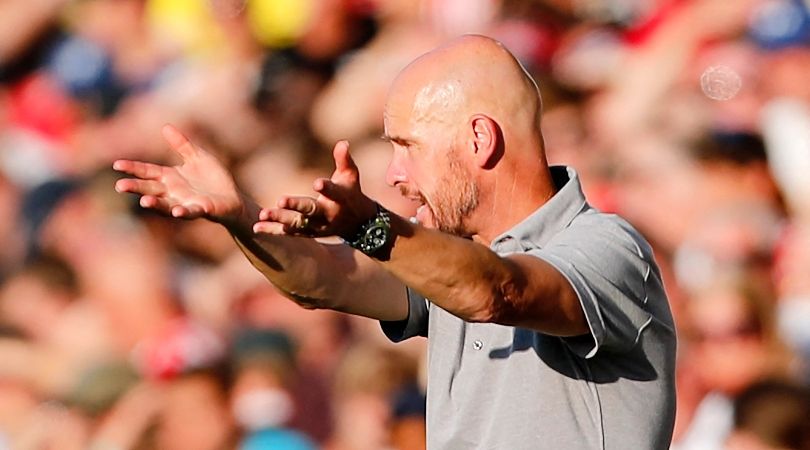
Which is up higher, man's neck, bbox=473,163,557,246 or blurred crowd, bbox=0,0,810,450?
man's neck, bbox=473,163,557,246

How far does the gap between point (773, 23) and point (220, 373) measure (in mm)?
2454

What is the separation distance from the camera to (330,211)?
→ 2.45 metres

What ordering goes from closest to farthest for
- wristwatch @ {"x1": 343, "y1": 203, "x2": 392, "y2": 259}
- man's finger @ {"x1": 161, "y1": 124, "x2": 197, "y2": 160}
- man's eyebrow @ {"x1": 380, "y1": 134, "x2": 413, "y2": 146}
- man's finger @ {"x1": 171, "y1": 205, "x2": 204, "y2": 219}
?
wristwatch @ {"x1": 343, "y1": 203, "x2": 392, "y2": 259} → man's finger @ {"x1": 171, "y1": 205, "x2": 204, "y2": 219} → man's finger @ {"x1": 161, "y1": 124, "x2": 197, "y2": 160} → man's eyebrow @ {"x1": 380, "y1": 134, "x2": 413, "y2": 146}

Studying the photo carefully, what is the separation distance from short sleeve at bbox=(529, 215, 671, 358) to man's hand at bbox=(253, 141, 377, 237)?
0.40 metres

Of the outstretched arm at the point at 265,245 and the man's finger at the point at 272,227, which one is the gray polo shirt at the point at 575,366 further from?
the man's finger at the point at 272,227

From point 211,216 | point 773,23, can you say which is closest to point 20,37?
point 773,23

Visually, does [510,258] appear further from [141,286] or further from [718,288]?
[141,286]

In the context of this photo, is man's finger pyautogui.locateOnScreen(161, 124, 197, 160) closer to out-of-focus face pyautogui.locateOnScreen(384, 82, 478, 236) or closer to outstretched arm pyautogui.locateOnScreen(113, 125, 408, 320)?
outstretched arm pyautogui.locateOnScreen(113, 125, 408, 320)

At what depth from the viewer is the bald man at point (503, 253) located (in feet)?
9.16

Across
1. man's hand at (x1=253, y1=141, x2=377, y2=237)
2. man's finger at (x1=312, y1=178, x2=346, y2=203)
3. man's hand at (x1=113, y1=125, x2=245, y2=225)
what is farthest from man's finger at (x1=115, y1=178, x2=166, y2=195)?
man's finger at (x1=312, y1=178, x2=346, y2=203)

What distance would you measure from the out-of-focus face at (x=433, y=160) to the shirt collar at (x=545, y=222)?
95 millimetres

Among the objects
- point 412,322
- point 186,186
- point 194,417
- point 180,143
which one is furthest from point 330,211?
point 194,417

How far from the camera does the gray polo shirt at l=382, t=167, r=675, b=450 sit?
2.82 metres

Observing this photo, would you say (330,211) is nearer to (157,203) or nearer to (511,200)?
(157,203)
